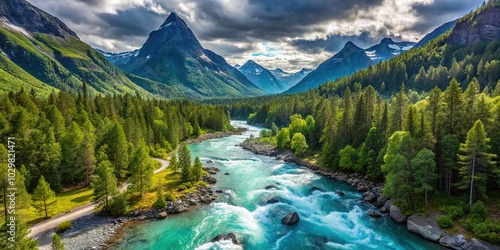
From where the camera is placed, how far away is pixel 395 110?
6650cm

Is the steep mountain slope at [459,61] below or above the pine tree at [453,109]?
above

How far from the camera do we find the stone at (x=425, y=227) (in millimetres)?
40487

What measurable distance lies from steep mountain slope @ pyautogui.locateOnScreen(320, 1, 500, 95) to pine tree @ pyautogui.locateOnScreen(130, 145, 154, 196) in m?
155

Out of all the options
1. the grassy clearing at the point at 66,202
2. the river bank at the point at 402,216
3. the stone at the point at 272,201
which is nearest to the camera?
the river bank at the point at 402,216

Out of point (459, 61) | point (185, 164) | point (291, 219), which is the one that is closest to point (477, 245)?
point (291, 219)

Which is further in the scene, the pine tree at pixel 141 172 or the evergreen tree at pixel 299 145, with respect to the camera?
the evergreen tree at pixel 299 145

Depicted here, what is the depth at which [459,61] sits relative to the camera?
170 m

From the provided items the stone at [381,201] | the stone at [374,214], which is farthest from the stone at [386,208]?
the stone at [374,214]

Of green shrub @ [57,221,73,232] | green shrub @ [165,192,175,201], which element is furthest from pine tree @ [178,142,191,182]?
green shrub @ [57,221,73,232]

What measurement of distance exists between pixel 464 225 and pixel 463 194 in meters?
9.61

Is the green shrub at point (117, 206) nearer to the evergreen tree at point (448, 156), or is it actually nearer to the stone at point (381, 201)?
the stone at point (381, 201)

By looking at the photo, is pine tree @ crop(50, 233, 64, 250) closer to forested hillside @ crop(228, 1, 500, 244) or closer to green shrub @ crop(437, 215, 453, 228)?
forested hillside @ crop(228, 1, 500, 244)

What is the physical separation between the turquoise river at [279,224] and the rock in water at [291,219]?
821 millimetres

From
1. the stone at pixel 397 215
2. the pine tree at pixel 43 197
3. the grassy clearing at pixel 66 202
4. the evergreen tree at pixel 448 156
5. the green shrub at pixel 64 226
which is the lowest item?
the stone at pixel 397 215
